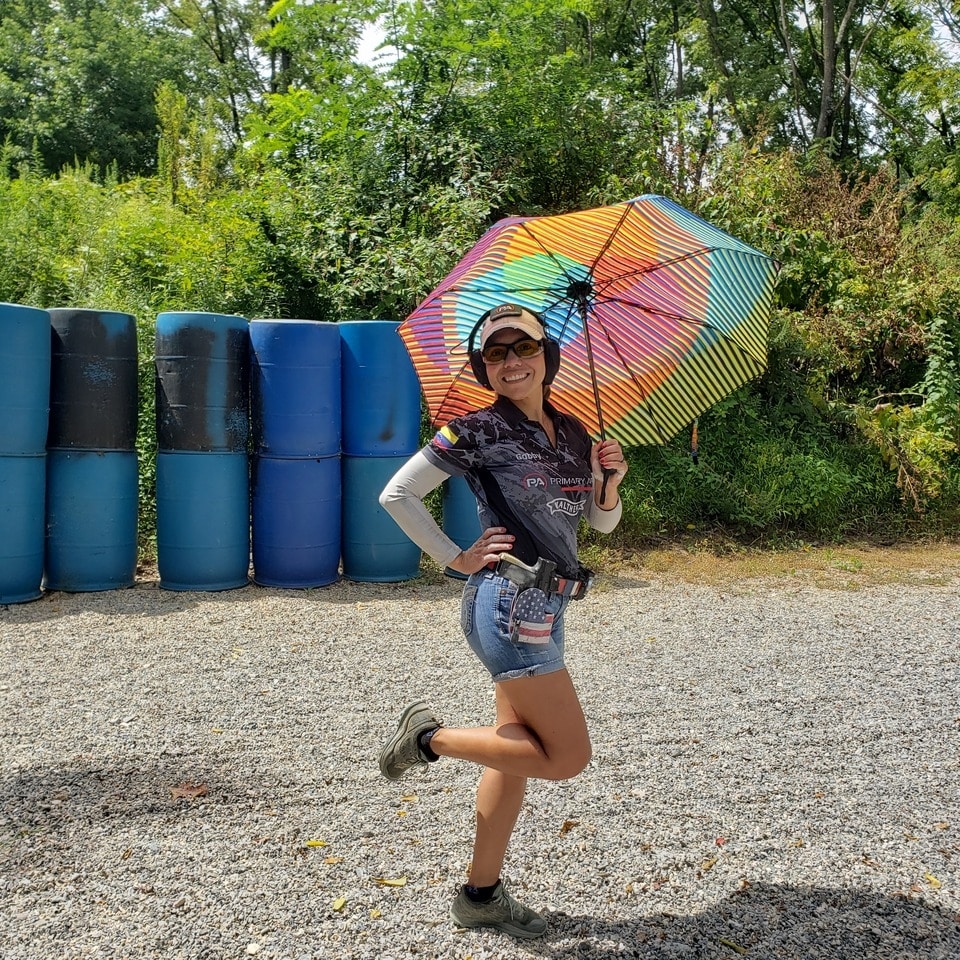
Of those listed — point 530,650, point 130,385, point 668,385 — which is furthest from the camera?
point 130,385

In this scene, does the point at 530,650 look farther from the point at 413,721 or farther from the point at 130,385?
the point at 130,385

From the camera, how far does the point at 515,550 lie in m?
2.36

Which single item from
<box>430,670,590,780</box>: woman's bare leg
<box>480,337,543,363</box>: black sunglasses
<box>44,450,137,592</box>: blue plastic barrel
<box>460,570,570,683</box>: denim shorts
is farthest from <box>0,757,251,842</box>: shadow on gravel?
<box>44,450,137,592</box>: blue plastic barrel

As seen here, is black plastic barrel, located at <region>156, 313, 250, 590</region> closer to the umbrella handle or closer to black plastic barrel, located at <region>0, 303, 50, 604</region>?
black plastic barrel, located at <region>0, 303, 50, 604</region>

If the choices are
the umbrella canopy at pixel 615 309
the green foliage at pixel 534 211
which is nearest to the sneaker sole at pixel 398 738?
the umbrella canopy at pixel 615 309

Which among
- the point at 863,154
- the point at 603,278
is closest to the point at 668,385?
the point at 603,278

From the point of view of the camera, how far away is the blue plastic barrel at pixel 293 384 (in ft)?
21.5

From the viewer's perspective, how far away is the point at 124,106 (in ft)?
79.4

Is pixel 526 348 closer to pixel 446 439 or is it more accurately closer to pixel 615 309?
pixel 446 439

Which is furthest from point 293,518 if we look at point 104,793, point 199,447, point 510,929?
point 510,929

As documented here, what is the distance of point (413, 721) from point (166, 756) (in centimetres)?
163

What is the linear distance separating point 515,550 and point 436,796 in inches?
60.5

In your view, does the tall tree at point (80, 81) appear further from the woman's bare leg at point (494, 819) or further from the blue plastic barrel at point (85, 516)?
the woman's bare leg at point (494, 819)

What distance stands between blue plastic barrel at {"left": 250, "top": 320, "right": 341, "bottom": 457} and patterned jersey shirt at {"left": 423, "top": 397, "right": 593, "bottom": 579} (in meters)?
4.32
